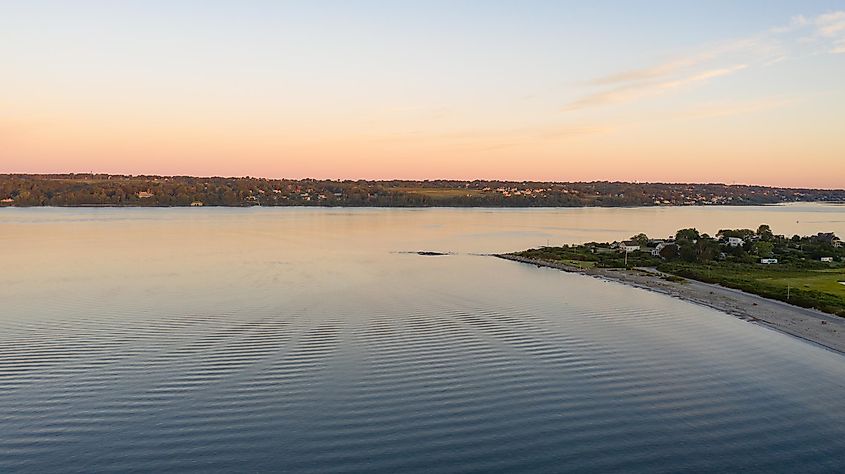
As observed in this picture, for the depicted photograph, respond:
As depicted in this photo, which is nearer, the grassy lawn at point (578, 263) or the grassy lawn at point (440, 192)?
the grassy lawn at point (578, 263)

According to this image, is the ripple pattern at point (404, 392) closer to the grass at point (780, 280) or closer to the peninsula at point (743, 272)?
the peninsula at point (743, 272)

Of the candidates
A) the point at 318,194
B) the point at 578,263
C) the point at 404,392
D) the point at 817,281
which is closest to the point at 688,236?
the point at 578,263

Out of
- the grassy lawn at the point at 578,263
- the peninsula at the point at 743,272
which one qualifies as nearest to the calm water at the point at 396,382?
the peninsula at the point at 743,272

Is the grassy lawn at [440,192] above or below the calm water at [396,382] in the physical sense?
above

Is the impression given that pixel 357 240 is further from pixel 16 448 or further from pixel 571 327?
pixel 16 448

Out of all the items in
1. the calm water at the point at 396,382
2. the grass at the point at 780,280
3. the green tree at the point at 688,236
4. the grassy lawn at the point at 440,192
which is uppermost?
the grassy lawn at the point at 440,192

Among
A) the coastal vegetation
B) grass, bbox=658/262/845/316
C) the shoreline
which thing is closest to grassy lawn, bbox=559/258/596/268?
the coastal vegetation

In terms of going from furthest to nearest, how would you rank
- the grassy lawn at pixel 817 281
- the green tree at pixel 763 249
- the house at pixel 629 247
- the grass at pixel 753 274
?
the house at pixel 629 247
the green tree at pixel 763 249
the grassy lawn at pixel 817 281
the grass at pixel 753 274

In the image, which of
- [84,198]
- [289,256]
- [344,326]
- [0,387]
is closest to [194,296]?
[344,326]
